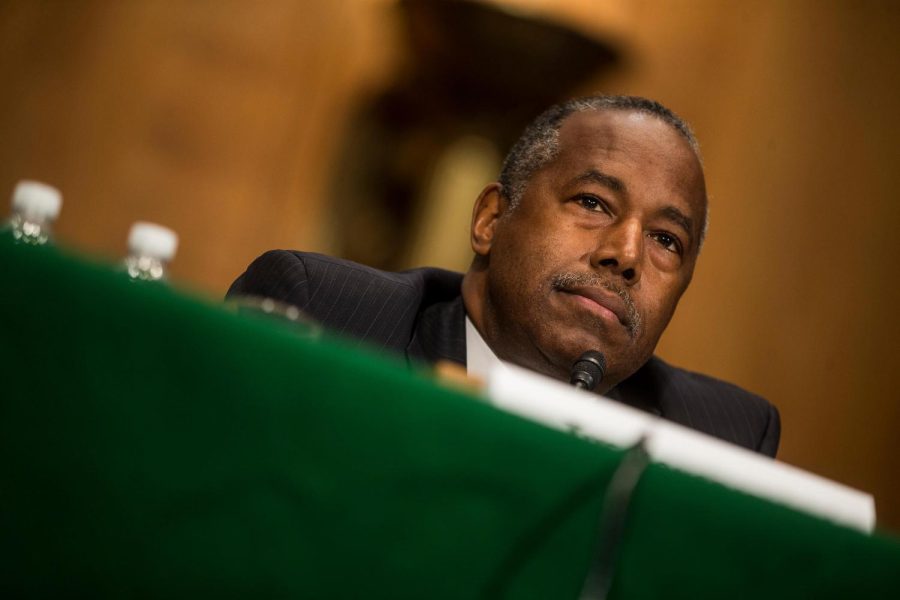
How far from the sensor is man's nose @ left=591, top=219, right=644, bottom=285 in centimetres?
186

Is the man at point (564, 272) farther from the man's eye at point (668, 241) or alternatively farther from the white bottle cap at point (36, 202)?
the white bottle cap at point (36, 202)

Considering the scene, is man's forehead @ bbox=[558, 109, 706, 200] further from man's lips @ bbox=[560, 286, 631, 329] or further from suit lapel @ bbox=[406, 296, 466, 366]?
suit lapel @ bbox=[406, 296, 466, 366]

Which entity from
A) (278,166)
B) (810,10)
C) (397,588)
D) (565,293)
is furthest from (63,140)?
(397,588)

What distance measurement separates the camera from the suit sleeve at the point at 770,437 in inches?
87.8

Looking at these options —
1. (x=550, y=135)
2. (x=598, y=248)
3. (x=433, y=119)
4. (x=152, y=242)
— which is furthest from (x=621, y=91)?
(x=152, y=242)

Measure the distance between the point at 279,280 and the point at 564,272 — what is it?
1.77 ft

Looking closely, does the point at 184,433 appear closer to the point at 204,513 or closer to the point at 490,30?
the point at 204,513

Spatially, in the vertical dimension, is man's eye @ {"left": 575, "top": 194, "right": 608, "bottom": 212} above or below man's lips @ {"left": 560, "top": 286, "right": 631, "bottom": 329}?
above

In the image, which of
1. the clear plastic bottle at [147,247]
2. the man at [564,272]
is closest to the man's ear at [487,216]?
the man at [564,272]

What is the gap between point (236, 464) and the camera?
2.67 ft

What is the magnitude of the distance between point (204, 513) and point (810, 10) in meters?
4.18

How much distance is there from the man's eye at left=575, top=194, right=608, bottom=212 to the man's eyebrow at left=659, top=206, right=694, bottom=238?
12 centimetres

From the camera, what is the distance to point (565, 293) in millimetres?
1874

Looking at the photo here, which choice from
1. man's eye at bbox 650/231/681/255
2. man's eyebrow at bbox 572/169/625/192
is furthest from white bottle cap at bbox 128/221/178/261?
man's eye at bbox 650/231/681/255
